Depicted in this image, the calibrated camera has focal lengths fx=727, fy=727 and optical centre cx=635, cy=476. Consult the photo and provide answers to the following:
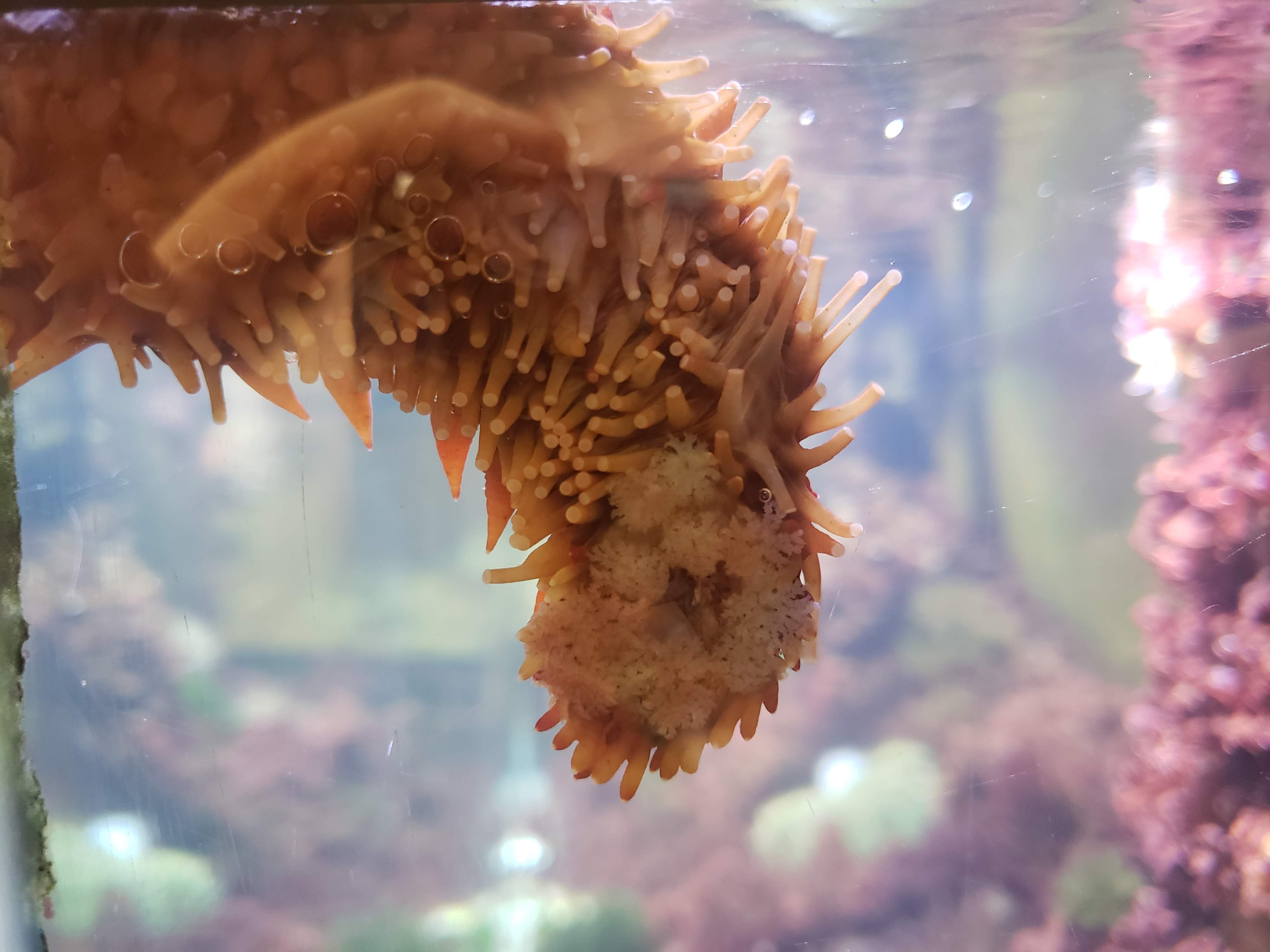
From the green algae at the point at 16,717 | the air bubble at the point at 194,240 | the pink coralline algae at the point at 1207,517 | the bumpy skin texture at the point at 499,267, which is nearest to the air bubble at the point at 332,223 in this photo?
the bumpy skin texture at the point at 499,267

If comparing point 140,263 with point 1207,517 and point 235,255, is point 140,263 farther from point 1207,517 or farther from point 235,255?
point 1207,517

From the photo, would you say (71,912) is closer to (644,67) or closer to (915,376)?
(644,67)

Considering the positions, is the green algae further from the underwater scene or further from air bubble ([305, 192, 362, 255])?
air bubble ([305, 192, 362, 255])

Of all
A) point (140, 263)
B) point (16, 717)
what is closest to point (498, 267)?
point (140, 263)

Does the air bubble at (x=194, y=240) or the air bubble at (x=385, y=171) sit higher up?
the air bubble at (x=385, y=171)

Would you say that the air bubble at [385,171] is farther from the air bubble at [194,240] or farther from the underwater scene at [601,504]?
→ the air bubble at [194,240]

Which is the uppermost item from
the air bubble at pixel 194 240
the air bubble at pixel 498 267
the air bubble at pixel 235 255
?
the air bubble at pixel 194 240

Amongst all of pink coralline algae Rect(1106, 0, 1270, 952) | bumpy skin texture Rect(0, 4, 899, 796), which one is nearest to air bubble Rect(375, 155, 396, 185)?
bumpy skin texture Rect(0, 4, 899, 796)
